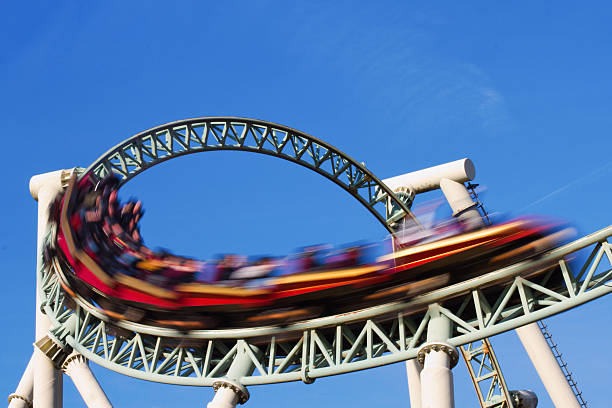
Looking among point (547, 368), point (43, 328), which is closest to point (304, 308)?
point (547, 368)

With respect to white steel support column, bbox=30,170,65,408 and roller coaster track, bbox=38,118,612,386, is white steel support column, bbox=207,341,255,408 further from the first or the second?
white steel support column, bbox=30,170,65,408

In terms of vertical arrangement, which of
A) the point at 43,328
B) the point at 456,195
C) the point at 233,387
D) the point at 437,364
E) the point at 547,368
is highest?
the point at 456,195

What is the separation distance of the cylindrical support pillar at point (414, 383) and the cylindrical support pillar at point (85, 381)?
7941mm

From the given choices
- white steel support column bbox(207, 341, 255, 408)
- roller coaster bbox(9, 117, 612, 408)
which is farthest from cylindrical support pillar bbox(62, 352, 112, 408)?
white steel support column bbox(207, 341, 255, 408)

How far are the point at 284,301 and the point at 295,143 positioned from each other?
776cm

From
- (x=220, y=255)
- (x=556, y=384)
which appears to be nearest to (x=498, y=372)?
(x=556, y=384)

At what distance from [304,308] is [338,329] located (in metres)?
1.10

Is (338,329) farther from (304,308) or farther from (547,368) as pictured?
(547,368)

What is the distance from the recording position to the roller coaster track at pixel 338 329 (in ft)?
48.1

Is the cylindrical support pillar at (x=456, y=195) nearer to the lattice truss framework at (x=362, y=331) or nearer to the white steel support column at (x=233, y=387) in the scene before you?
the lattice truss framework at (x=362, y=331)

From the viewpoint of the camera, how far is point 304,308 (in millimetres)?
16922

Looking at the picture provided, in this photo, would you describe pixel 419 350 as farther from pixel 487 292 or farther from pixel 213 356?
pixel 213 356

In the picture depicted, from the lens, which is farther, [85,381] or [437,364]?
[85,381]

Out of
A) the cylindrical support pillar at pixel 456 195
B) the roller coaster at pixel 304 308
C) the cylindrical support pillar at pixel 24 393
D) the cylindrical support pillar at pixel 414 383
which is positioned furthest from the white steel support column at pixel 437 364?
the cylindrical support pillar at pixel 24 393
